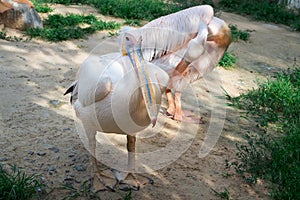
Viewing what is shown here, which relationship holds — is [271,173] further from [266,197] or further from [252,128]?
[252,128]

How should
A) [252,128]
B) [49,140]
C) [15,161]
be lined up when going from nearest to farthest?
[15,161], [49,140], [252,128]

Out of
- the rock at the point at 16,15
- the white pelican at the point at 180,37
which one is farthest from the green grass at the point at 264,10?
the white pelican at the point at 180,37

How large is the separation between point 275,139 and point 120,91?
1962mm

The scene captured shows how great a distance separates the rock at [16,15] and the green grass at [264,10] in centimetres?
491

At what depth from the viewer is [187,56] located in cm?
382

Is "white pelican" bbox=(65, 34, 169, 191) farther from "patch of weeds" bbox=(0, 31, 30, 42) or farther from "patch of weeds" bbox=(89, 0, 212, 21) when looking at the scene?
"patch of weeds" bbox=(89, 0, 212, 21)

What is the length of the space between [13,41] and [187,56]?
11.1 feet

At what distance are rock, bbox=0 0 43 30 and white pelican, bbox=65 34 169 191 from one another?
409 centimetres

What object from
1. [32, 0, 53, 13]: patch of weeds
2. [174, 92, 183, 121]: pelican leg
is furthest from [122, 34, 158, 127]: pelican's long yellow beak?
[32, 0, 53, 13]: patch of weeds

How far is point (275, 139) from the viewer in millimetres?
3932

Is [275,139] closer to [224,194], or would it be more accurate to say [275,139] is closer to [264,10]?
[224,194]

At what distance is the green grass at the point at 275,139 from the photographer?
3.16 metres

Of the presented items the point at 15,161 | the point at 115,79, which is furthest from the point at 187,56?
the point at 15,161

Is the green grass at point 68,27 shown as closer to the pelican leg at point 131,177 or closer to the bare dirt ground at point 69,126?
the bare dirt ground at point 69,126
